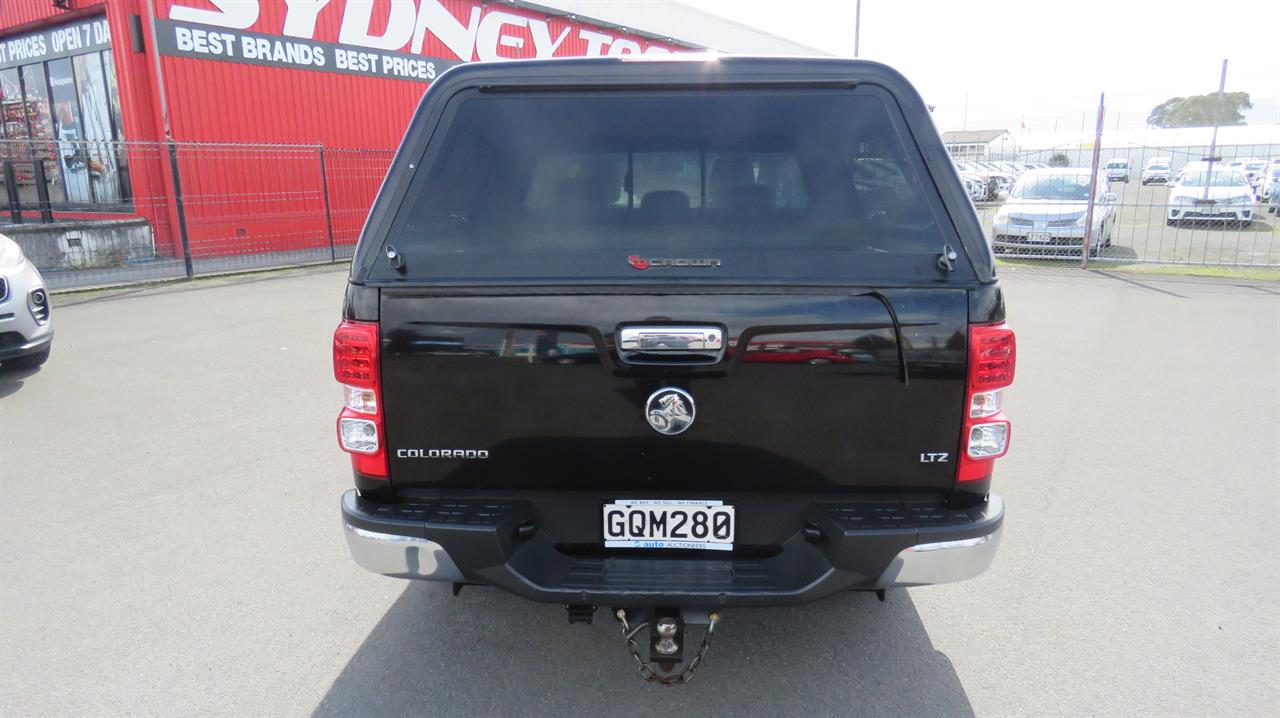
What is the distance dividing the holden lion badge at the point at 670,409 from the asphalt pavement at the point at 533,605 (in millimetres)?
1008

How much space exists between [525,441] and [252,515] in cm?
247

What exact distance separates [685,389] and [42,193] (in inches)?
709

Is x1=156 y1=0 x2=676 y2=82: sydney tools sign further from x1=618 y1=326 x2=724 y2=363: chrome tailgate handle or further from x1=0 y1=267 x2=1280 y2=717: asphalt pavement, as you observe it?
x1=618 y1=326 x2=724 y2=363: chrome tailgate handle

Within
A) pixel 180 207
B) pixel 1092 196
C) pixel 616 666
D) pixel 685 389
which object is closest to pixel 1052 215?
pixel 1092 196

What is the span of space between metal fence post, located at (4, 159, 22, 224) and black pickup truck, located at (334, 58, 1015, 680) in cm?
1393

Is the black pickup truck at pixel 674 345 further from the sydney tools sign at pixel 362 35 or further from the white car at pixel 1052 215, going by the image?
the sydney tools sign at pixel 362 35

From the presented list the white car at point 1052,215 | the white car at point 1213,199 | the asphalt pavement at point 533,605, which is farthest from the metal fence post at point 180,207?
the white car at point 1213,199

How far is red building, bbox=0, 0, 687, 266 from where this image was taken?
13.7 meters

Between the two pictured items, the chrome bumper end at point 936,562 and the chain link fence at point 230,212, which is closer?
the chrome bumper end at point 936,562

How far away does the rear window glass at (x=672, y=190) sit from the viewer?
2.46 m

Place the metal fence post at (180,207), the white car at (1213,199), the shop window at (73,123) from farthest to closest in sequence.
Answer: the white car at (1213,199) → the shop window at (73,123) → the metal fence post at (180,207)

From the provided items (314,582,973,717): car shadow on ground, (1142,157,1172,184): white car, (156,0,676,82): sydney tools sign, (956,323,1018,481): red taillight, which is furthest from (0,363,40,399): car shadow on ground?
(1142,157,1172,184): white car

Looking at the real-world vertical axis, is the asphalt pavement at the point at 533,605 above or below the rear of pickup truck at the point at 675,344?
below

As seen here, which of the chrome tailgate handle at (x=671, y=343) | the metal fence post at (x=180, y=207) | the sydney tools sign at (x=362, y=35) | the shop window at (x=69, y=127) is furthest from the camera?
the shop window at (x=69, y=127)
